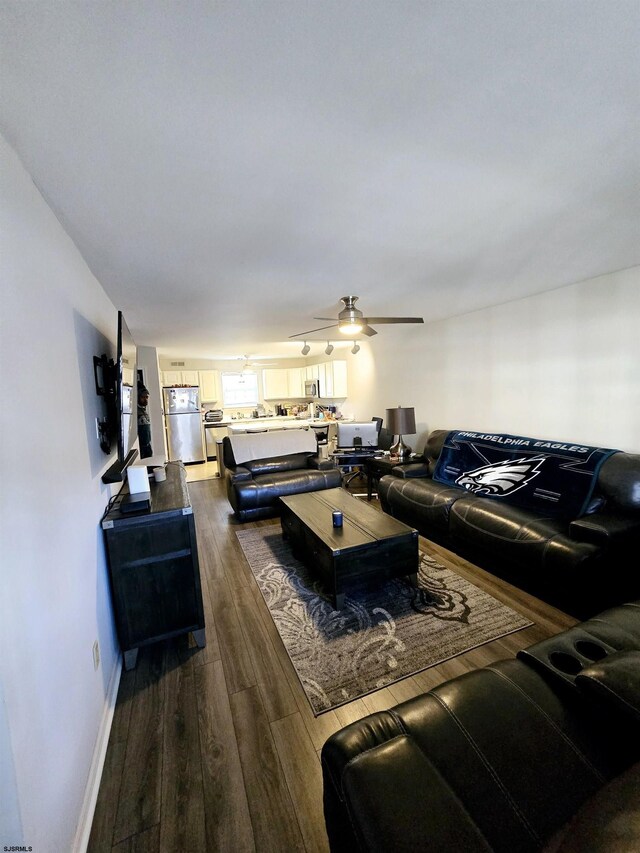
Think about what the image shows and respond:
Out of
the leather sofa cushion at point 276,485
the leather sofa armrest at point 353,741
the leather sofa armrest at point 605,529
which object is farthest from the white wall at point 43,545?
the leather sofa armrest at point 605,529

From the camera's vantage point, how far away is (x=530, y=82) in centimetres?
92

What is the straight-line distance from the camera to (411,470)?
4.05 m

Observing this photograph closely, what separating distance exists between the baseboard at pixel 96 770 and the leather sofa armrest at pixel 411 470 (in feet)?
10.3


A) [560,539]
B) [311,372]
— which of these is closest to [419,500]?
[560,539]

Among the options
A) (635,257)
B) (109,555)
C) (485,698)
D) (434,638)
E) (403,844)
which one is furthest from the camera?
(635,257)

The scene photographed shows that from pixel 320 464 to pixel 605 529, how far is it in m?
3.01

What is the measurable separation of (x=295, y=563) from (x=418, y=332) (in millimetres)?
3612

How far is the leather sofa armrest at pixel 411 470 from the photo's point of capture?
4.03 metres

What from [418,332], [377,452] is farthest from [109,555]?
[418,332]

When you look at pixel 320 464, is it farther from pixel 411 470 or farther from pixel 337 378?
pixel 337 378

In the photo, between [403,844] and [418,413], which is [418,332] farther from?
[403,844]

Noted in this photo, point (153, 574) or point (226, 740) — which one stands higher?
point (153, 574)

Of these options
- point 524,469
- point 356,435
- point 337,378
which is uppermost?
point 337,378

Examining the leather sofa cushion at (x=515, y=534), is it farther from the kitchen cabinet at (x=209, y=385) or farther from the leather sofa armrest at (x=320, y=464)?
the kitchen cabinet at (x=209, y=385)
